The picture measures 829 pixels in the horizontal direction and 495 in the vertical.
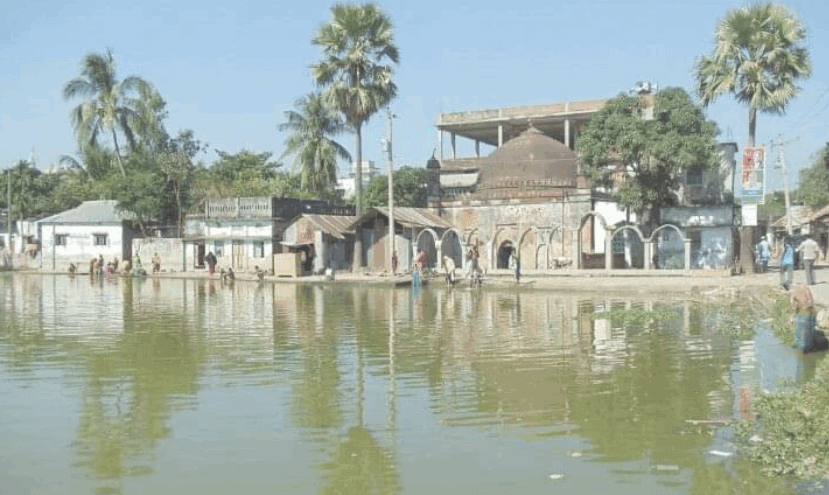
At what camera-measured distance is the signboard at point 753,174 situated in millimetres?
30312

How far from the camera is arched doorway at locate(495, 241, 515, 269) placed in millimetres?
42000

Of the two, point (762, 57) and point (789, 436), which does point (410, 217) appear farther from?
point (789, 436)

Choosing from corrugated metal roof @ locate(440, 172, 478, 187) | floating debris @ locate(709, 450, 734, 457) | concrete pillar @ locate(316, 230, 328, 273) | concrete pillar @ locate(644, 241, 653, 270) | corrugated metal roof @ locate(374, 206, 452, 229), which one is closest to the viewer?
floating debris @ locate(709, 450, 734, 457)

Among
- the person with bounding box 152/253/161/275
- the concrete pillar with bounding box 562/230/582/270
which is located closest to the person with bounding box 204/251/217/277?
the person with bounding box 152/253/161/275

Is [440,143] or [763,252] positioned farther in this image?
[440,143]

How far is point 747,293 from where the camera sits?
982 inches

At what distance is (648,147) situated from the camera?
109 ft

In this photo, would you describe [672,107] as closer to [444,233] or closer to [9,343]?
[444,233]

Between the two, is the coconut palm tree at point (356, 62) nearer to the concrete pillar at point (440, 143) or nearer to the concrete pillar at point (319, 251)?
the concrete pillar at point (319, 251)

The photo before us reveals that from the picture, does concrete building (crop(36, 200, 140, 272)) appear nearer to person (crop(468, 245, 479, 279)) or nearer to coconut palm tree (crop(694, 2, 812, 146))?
person (crop(468, 245, 479, 279))

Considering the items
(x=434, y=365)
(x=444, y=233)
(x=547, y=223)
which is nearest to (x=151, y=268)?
(x=444, y=233)

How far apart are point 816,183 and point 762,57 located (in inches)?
928

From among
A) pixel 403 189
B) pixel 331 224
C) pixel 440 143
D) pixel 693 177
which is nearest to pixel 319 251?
pixel 331 224

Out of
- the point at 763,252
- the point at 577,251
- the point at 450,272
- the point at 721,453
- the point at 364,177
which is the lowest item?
the point at 721,453
